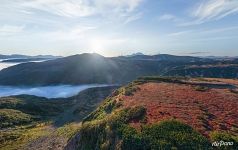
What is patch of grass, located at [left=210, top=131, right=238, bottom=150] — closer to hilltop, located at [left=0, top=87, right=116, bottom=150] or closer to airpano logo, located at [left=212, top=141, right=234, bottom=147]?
airpano logo, located at [left=212, top=141, right=234, bottom=147]

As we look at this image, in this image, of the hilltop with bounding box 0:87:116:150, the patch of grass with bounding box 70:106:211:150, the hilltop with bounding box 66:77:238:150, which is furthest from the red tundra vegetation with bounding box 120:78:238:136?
the hilltop with bounding box 0:87:116:150

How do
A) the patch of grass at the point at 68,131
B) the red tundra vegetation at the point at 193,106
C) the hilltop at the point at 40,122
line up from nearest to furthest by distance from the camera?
the red tundra vegetation at the point at 193,106 < the patch of grass at the point at 68,131 < the hilltop at the point at 40,122

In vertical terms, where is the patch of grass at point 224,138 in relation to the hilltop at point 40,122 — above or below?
above

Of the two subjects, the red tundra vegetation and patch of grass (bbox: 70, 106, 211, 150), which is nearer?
patch of grass (bbox: 70, 106, 211, 150)

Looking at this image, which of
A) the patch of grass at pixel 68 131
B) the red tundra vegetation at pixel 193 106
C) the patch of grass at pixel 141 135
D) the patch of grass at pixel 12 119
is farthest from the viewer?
the patch of grass at pixel 12 119

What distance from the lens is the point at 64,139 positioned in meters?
53.0

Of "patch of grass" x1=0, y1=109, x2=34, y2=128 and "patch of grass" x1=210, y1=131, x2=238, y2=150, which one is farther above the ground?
"patch of grass" x1=210, y1=131, x2=238, y2=150

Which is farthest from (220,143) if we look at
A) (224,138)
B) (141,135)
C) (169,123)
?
(141,135)

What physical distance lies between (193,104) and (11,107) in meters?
109

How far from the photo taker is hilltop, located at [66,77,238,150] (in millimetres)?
25344

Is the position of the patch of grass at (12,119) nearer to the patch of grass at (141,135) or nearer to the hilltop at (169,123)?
the hilltop at (169,123)

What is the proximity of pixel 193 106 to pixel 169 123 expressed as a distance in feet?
27.0

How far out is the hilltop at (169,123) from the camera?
83.1ft

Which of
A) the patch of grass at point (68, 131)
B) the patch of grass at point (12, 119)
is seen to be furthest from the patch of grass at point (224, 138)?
the patch of grass at point (12, 119)
